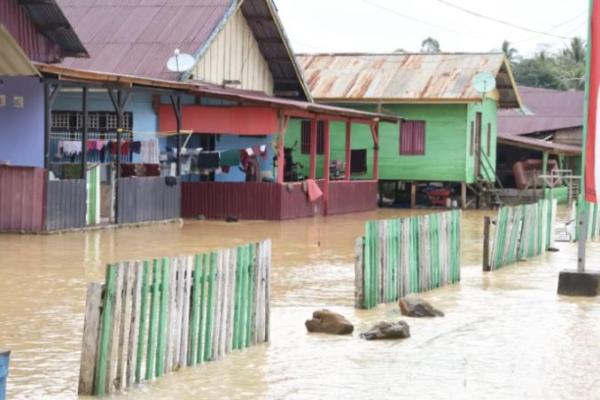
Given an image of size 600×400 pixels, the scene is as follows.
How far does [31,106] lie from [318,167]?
56.5ft

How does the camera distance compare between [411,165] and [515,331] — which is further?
[411,165]

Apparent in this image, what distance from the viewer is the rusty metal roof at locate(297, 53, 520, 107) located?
40.0 metres

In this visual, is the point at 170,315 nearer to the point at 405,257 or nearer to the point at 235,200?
the point at 405,257

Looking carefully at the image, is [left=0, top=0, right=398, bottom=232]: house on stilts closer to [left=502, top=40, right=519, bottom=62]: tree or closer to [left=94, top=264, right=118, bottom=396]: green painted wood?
[left=94, top=264, right=118, bottom=396]: green painted wood

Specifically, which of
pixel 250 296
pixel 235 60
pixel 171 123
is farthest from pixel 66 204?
pixel 250 296

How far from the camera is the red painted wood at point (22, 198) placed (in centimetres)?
2273

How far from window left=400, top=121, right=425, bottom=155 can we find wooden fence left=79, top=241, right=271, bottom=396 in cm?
2968

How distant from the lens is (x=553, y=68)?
314 feet

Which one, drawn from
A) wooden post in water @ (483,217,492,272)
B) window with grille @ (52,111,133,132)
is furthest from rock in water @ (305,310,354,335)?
window with grille @ (52,111,133,132)

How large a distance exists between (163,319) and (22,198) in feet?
45.7

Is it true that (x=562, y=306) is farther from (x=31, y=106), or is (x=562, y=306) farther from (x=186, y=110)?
(x=186, y=110)

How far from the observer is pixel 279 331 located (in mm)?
12094

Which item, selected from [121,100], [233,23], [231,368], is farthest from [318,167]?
[231,368]

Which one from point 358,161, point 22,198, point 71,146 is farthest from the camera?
point 358,161
